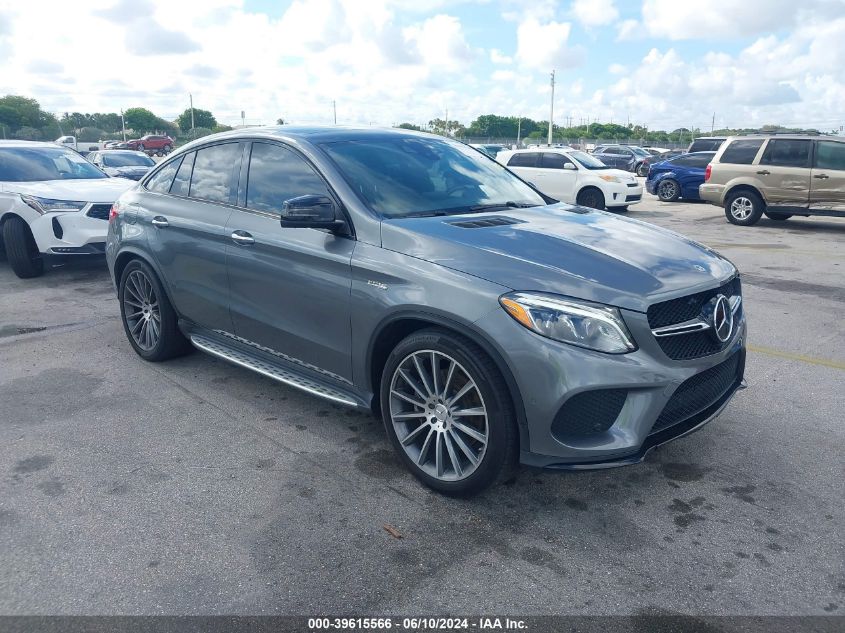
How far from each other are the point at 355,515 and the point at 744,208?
13305 mm

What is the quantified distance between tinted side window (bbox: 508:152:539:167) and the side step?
42.5ft

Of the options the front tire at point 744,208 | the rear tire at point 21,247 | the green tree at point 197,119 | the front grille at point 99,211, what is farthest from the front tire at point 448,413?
the green tree at point 197,119

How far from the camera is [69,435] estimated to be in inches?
162

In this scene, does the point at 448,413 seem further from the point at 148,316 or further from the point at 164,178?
the point at 164,178

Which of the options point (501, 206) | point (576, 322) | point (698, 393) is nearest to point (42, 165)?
point (501, 206)

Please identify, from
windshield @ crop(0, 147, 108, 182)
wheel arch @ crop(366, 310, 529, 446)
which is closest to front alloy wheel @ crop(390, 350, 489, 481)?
wheel arch @ crop(366, 310, 529, 446)

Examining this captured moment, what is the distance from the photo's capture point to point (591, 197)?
15.8 m

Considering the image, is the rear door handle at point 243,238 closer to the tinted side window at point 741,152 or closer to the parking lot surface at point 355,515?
the parking lot surface at point 355,515

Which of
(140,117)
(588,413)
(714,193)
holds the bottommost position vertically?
(588,413)

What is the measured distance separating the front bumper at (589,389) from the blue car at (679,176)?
1737 centimetres

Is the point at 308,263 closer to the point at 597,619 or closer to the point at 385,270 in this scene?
the point at 385,270

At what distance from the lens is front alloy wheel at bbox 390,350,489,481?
10.5ft

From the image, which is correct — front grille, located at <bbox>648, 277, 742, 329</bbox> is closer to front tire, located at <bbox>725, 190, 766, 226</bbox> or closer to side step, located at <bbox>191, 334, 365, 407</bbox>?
side step, located at <bbox>191, 334, 365, 407</bbox>

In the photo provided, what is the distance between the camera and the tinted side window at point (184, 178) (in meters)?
4.94
